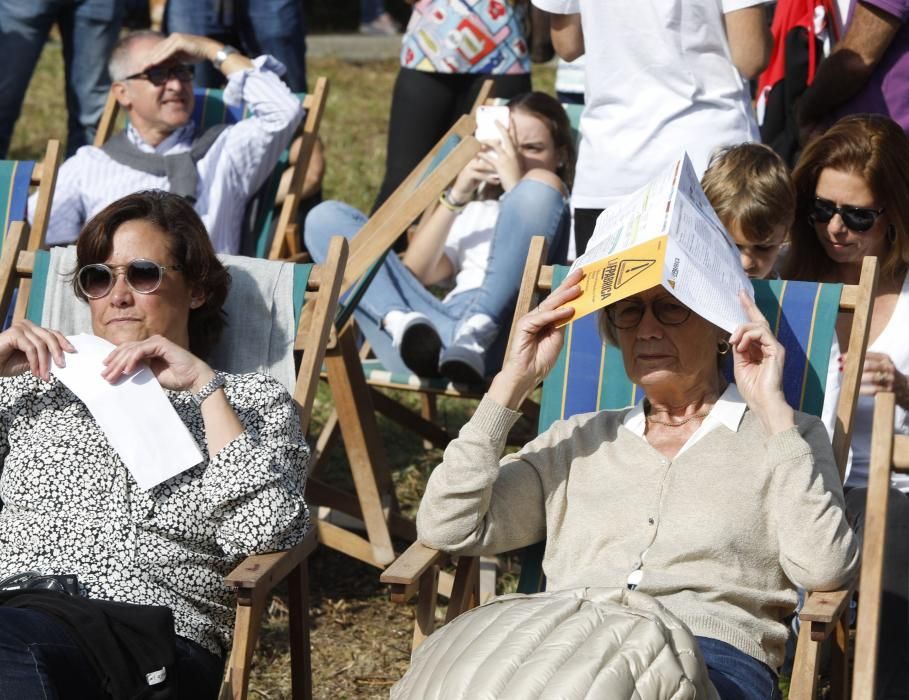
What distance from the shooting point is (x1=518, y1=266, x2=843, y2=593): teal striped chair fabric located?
10.4 feet

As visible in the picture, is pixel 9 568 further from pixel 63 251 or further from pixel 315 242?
pixel 315 242

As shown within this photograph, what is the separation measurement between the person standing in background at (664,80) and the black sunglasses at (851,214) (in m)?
0.63

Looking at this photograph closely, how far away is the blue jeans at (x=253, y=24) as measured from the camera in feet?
20.1

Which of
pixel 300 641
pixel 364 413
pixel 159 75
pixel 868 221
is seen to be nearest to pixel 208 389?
pixel 300 641

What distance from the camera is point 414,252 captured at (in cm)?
502

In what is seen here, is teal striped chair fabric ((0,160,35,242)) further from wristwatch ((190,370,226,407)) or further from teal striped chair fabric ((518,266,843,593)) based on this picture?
teal striped chair fabric ((518,266,843,593))

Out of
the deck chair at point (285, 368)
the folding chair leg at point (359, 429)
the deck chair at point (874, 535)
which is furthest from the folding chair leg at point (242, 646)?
the folding chair leg at point (359, 429)

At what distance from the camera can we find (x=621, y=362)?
337 centimetres

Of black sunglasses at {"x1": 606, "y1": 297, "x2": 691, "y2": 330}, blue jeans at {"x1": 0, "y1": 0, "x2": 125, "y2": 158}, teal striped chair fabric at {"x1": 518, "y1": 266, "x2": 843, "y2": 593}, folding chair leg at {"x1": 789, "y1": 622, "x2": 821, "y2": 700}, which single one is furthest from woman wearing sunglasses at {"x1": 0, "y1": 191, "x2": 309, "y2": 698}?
blue jeans at {"x1": 0, "y1": 0, "x2": 125, "y2": 158}

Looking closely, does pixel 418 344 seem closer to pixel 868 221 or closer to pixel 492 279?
pixel 492 279

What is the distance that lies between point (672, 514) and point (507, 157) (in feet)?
7.32

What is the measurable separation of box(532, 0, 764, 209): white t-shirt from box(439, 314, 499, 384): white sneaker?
65 centimetres

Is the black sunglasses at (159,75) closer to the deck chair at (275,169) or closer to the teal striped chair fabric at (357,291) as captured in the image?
the deck chair at (275,169)

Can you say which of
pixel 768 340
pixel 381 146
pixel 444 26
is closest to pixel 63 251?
pixel 768 340
